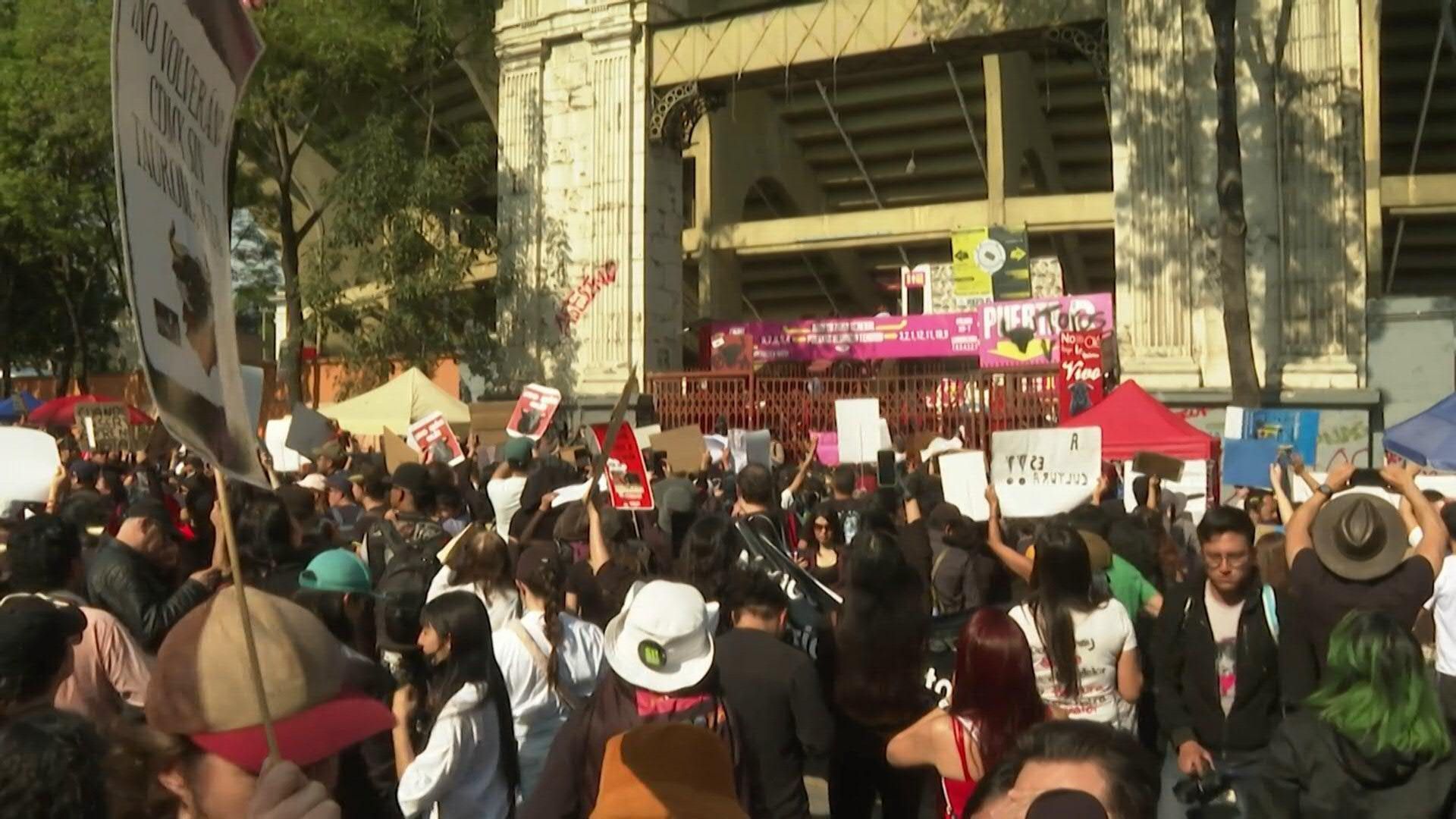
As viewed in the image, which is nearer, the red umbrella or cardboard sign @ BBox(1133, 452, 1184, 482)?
cardboard sign @ BBox(1133, 452, 1184, 482)

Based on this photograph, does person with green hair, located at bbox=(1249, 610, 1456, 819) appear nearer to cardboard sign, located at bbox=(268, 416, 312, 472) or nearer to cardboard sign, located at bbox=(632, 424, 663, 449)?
cardboard sign, located at bbox=(632, 424, 663, 449)

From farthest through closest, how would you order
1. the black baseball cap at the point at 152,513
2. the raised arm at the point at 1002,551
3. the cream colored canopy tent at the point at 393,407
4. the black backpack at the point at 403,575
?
the cream colored canopy tent at the point at 393,407 → the raised arm at the point at 1002,551 → the black baseball cap at the point at 152,513 → the black backpack at the point at 403,575

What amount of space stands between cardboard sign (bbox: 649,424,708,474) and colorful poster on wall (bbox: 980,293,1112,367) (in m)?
8.86

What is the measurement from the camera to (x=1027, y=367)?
18531mm

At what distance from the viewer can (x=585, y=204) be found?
Answer: 20.9 m

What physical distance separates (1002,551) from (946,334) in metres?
15.5

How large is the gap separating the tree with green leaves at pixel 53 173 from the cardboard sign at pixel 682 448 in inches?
348

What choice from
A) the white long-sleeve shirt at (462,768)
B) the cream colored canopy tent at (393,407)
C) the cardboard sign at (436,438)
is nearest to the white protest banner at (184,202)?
the white long-sleeve shirt at (462,768)

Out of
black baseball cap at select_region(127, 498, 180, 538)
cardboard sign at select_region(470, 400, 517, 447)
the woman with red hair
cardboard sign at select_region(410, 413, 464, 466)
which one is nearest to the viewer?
the woman with red hair

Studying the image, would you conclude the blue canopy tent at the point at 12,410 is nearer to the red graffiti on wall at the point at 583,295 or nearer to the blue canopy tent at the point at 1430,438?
the red graffiti on wall at the point at 583,295

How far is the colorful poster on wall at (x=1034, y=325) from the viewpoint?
20.3m

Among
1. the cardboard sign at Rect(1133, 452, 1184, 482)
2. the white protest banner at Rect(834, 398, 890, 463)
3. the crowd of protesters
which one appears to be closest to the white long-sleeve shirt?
the crowd of protesters

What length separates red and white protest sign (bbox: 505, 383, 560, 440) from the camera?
47.2 feet

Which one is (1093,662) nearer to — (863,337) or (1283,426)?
(1283,426)
